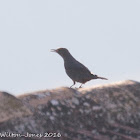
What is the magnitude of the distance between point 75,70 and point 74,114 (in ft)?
29.0

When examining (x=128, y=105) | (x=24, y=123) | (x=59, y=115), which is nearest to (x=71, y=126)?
(x=59, y=115)

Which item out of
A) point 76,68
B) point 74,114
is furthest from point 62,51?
point 74,114

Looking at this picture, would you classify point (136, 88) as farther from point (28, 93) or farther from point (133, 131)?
point (28, 93)

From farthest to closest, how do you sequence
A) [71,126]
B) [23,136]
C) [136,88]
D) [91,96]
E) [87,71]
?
[87,71], [136,88], [91,96], [71,126], [23,136]

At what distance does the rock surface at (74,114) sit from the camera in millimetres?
8656

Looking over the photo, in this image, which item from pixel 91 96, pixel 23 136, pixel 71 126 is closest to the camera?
pixel 23 136

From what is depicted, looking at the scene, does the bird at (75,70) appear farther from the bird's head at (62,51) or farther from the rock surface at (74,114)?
the rock surface at (74,114)

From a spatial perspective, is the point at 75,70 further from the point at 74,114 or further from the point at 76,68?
the point at 74,114

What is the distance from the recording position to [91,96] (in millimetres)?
9969

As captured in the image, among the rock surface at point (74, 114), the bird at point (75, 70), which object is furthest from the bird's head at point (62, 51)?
the rock surface at point (74, 114)

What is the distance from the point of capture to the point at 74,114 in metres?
9.32

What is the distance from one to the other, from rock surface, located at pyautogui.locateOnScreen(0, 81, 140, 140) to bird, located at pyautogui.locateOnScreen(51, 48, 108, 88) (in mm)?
7612

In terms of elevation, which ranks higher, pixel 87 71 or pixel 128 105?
pixel 128 105

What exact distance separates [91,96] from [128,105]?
0.65 metres
